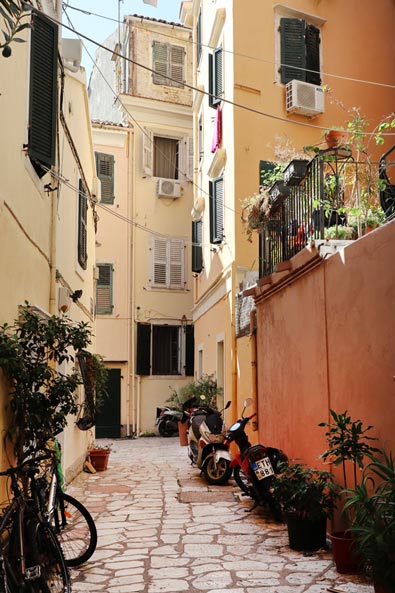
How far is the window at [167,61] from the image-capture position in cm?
2098

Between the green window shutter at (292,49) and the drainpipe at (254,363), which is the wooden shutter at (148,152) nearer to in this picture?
the green window shutter at (292,49)

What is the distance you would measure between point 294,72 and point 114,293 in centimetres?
980

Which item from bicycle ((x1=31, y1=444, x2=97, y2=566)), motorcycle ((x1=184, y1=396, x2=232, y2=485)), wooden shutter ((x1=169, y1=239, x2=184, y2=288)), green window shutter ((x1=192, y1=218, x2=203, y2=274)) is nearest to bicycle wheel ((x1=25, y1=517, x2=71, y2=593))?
bicycle ((x1=31, y1=444, x2=97, y2=566))

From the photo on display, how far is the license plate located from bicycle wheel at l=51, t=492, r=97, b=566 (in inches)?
91.3

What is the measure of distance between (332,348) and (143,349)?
13745mm

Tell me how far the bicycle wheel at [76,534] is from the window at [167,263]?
14.8 metres

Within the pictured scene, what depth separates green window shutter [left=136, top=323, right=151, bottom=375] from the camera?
64.1ft

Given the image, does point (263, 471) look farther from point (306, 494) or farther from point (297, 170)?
point (297, 170)

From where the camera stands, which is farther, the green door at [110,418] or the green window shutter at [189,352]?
the green window shutter at [189,352]

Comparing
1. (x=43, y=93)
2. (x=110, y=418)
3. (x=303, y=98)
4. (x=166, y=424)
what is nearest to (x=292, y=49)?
(x=303, y=98)

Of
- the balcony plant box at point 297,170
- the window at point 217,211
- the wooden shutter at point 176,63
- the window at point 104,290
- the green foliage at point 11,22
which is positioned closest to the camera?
the green foliage at point 11,22

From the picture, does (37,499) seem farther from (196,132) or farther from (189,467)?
(196,132)

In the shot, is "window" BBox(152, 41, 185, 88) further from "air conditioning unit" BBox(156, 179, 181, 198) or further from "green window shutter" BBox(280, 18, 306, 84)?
"green window shutter" BBox(280, 18, 306, 84)

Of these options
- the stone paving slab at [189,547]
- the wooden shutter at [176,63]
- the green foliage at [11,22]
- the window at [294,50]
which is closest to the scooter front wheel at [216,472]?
Answer: the stone paving slab at [189,547]
